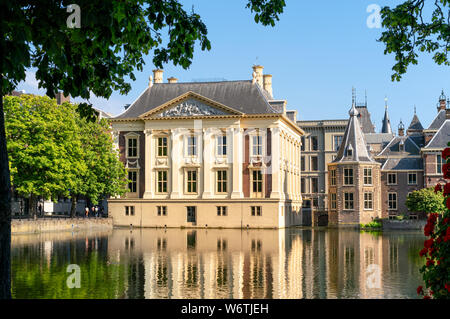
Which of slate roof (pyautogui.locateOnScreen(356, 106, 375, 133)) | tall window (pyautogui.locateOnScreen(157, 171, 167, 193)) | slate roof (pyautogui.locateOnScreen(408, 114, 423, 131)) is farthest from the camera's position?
slate roof (pyautogui.locateOnScreen(356, 106, 375, 133))

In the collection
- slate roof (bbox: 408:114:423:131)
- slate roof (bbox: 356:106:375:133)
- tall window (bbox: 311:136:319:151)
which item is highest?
slate roof (bbox: 356:106:375:133)

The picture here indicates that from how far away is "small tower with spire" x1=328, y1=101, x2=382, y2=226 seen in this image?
68500 mm

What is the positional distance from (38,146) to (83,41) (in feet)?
140

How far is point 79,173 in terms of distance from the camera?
181 feet

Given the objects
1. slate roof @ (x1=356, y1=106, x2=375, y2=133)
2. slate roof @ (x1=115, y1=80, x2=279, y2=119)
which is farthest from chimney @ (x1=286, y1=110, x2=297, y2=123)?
slate roof @ (x1=356, y1=106, x2=375, y2=133)

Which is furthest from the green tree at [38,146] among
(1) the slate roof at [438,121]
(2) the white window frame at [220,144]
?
Answer: (1) the slate roof at [438,121]

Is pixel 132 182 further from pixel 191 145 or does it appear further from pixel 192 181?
pixel 191 145

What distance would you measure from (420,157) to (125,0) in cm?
7202

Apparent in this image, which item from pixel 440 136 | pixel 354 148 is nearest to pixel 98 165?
pixel 354 148

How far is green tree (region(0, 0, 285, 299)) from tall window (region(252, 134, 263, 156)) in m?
51.1

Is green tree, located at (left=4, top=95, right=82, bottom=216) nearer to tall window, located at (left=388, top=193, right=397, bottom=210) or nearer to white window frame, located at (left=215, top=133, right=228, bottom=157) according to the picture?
white window frame, located at (left=215, top=133, right=228, bottom=157)

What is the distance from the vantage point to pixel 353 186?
68.6 m

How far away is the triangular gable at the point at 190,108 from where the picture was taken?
211 ft
